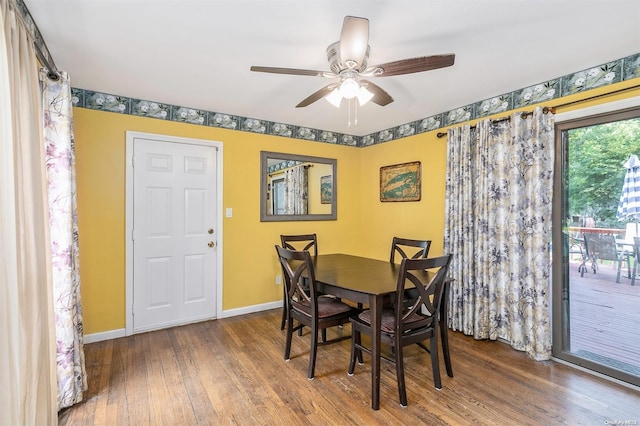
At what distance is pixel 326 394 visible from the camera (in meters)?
2.22

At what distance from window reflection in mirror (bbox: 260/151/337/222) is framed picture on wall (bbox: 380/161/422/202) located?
73 cm

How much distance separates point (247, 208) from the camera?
389 cm

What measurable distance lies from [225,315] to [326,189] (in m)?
2.13

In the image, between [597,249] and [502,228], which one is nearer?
[597,249]

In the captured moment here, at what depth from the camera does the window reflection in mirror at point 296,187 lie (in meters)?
4.02

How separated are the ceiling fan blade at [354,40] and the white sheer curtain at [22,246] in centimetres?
143

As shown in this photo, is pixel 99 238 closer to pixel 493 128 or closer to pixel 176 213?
pixel 176 213

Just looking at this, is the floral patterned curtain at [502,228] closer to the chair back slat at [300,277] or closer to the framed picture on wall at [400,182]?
the framed picture on wall at [400,182]

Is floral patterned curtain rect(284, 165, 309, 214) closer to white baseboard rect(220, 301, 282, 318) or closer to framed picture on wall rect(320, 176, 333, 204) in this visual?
framed picture on wall rect(320, 176, 333, 204)

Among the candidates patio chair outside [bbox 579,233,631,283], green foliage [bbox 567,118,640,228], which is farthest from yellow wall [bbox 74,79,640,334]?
patio chair outside [bbox 579,233,631,283]

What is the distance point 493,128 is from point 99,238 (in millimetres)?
3990

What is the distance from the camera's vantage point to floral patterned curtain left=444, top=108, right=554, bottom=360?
106 inches

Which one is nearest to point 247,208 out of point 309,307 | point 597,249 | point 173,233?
point 173,233

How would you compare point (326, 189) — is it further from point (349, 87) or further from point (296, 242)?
point (349, 87)
